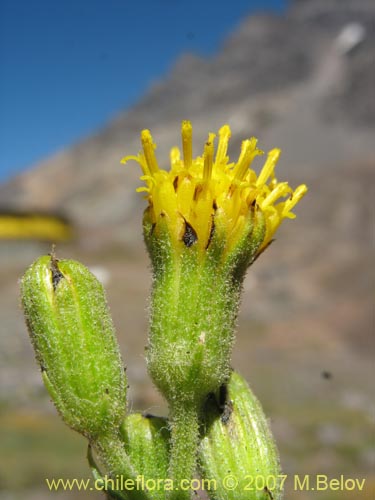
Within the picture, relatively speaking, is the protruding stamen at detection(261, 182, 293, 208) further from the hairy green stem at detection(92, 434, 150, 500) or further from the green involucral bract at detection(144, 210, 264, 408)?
the hairy green stem at detection(92, 434, 150, 500)

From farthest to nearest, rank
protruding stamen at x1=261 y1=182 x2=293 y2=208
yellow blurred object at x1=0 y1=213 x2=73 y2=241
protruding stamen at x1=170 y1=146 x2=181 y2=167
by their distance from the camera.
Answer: yellow blurred object at x1=0 y1=213 x2=73 y2=241 → protruding stamen at x1=170 y1=146 x2=181 y2=167 → protruding stamen at x1=261 y1=182 x2=293 y2=208


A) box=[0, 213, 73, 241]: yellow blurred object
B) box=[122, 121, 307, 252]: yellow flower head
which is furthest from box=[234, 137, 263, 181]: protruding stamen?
box=[0, 213, 73, 241]: yellow blurred object

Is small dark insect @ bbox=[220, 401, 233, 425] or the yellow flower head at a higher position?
the yellow flower head

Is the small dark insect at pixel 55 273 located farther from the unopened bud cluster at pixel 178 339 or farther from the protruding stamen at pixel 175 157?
the protruding stamen at pixel 175 157

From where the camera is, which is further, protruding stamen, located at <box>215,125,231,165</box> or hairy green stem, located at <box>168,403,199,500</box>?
protruding stamen, located at <box>215,125,231,165</box>

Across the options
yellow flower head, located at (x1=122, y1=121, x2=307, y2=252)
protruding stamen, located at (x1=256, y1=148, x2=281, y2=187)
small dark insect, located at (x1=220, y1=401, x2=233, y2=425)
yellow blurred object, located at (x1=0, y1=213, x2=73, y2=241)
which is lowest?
small dark insect, located at (x1=220, y1=401, x2=233, y2=425)

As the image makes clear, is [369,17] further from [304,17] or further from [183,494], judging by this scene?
[183,494]

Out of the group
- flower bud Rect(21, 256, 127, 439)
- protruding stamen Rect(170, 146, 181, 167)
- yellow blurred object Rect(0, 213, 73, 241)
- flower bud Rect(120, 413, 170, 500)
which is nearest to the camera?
flower bud Rect(21, 256, 127, 439)

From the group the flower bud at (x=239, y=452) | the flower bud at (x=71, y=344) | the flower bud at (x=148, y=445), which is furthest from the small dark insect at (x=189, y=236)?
the flower bud at (x=148, y=445)

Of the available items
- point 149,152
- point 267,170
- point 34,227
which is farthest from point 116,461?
point 34,227
